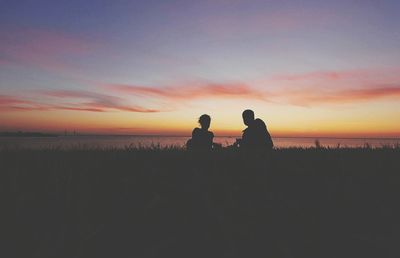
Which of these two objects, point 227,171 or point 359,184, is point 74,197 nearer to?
point 227,171

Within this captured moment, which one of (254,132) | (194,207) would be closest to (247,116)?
(254,132)

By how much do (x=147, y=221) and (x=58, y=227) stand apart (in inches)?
31.4

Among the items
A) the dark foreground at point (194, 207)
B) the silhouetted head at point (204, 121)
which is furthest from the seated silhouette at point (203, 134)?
the dark foreground at point (194, 207)

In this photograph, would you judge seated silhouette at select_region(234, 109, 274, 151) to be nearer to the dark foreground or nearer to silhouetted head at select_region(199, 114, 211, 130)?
silhouetted head at select_region(199, 114, 211, 130)

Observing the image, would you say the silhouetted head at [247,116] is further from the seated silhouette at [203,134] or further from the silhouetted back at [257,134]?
the seated silhouette at [203,134]

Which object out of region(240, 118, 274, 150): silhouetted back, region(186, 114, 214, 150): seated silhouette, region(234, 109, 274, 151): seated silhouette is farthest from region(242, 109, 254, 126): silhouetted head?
region(186, 114, 214, 150): seated silhouette

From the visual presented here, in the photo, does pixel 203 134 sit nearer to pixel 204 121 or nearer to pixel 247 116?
pixel 204 121

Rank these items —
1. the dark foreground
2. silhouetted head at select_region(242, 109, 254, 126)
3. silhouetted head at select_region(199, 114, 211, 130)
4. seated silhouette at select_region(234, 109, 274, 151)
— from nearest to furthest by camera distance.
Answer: the dark foreground, seated silhouette at select_region(234, 109, 274, 151), silhouetted head at select_region(242, 109, 254, 126), silhouetted head at select_region(199, 114, 211, 130)

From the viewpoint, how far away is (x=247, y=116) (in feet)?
36.3

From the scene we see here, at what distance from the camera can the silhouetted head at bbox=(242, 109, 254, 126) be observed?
36.3 ft

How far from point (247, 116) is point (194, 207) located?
772cm

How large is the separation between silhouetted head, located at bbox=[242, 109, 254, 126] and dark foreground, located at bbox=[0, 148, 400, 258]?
20.2 feet

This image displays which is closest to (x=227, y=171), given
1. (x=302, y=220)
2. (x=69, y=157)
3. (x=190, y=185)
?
(x=190, y=185)

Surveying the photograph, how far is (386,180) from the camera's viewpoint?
14.9ft
